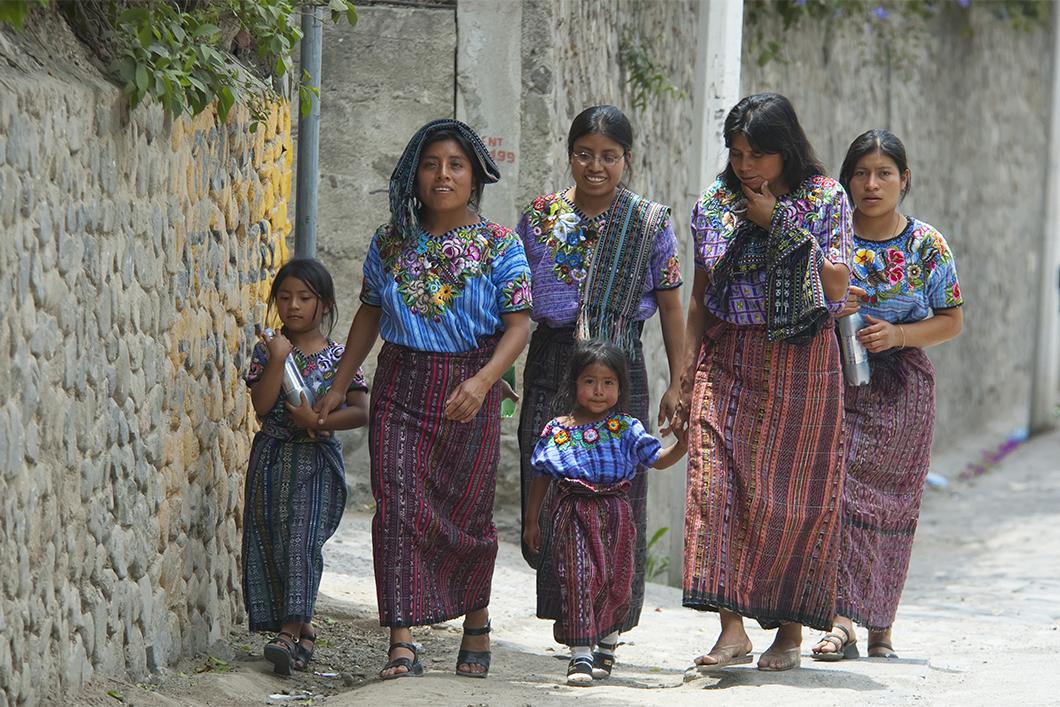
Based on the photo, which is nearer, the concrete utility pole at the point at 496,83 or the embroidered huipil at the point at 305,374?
Answer: the embroidered huipil at the point at 305,374

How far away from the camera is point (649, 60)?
8.25 m

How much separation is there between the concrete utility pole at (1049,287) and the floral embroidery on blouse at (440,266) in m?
11.6

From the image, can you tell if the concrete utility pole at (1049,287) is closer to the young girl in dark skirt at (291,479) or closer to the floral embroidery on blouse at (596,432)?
the floral embroidery on blouse at (596,432)

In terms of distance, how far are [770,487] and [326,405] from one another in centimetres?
135

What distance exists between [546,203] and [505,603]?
1.82 metres

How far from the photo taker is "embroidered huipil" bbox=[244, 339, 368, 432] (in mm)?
5191

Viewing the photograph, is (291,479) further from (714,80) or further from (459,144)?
(714,80)

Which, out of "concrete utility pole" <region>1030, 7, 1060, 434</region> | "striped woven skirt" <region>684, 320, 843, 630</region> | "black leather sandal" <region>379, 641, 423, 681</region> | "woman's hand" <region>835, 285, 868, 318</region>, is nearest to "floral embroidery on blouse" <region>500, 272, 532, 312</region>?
"striped woven skirt" <region>684, 320, 843, 630</region>

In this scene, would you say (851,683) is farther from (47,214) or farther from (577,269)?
(47,214)

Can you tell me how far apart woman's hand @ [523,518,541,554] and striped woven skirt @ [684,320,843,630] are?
0.47 m

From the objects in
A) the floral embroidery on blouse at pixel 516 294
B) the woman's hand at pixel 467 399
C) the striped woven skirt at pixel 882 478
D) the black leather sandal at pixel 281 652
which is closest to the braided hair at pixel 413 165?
the floral embroidery on blouse at pixel 516 294

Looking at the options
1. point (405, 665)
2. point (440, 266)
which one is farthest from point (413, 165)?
point (405, 665)

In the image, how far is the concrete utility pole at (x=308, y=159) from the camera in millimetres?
6461

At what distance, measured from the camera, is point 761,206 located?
16.1 feet
